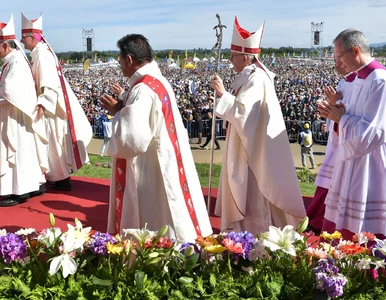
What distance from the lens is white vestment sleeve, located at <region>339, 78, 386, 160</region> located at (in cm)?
346

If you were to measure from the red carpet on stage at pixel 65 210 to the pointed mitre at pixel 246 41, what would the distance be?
1.79 m

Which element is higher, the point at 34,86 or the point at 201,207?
the point at 34,86

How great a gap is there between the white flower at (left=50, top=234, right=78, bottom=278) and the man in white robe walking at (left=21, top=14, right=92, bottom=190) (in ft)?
12.0

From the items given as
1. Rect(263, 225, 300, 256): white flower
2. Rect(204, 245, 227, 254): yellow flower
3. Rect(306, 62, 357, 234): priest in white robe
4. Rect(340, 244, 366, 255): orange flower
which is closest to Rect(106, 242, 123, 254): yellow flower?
Rect(204, 245, 227, 254): yellow flower

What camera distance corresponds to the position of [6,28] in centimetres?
A: 546

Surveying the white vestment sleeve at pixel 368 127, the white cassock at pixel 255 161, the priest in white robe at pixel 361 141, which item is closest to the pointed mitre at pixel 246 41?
the white cassock at pixel 255 161

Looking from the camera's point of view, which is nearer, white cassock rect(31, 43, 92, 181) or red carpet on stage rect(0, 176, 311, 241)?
red carpet on stage rect(0, 176, 311, 241)

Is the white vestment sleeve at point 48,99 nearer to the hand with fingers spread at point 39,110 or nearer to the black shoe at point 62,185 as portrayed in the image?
the hand with fingers spread at point 39,110

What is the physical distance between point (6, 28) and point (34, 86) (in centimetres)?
67

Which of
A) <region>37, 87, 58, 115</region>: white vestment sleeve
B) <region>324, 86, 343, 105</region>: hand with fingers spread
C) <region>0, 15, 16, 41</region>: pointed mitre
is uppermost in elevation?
<region>0, 15, 16, 41</region>: pointed mitre

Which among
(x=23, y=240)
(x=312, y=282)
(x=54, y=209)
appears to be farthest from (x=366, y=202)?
(x=54, y=209)

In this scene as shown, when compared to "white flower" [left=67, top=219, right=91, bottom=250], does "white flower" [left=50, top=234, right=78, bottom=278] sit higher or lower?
lower

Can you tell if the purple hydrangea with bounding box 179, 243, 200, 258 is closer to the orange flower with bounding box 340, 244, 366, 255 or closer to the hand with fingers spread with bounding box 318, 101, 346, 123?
the orange flower with bounding box 340, 244, 366, 255

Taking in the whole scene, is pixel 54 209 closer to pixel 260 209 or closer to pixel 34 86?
pixel 34 86
